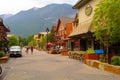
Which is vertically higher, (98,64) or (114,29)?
(114,29)

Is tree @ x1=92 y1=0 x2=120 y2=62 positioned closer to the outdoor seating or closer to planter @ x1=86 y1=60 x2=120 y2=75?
planter @ x1=86 y1=60 x2=120 y2=75

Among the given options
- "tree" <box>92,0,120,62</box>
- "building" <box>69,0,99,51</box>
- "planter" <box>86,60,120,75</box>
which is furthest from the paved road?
"building" <box>69,0,99,51</box>

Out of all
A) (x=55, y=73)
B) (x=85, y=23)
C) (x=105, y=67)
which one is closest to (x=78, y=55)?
(x=85, y=23)

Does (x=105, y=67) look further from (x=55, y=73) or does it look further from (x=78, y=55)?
(x=78, y=55)

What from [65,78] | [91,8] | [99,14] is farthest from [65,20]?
[65,78]

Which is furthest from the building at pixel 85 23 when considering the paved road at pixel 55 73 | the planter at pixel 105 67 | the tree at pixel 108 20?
the paved road at pixel 55 73

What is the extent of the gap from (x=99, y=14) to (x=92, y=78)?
842 cm

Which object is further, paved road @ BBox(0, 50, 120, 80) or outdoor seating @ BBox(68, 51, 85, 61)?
outdoor seating @ BBox(68, 51, 85, 61)

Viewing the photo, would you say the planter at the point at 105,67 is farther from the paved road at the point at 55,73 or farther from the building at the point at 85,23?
the building at the point at 85,23

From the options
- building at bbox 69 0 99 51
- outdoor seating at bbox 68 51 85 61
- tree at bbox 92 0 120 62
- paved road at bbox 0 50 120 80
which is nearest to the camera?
paved road at bbox 0 50 120 80

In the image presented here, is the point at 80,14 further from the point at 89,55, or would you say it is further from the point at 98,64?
the point at 98,64

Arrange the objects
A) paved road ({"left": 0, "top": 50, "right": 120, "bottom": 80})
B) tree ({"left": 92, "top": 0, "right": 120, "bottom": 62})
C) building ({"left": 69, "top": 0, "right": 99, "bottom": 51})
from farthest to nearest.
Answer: building ({"left": 69, "top": 0, "right": 99, "bottom": 51}), tree ({"left": 92, "top": 0, "right": 120, "bottom": 62}), paved road ({"left": 0, "top": 50, "right": 120, "bottom": 80})

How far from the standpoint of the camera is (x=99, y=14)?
2541 centimetres

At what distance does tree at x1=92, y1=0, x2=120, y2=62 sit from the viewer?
923 inches
